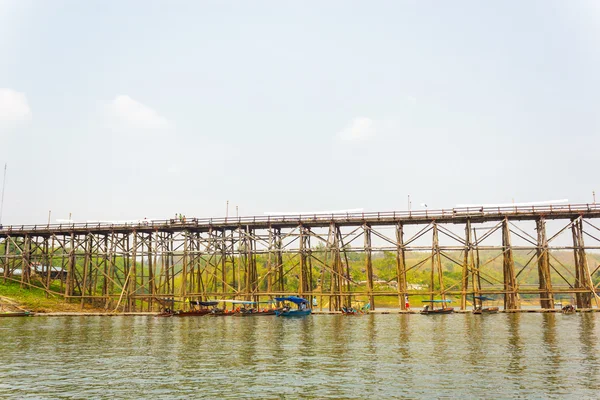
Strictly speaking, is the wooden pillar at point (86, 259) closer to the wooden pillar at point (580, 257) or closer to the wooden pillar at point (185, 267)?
the wooden pillar at point (185, 267)

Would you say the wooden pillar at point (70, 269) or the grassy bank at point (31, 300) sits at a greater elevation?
the wooden pillar at point (70, 269)

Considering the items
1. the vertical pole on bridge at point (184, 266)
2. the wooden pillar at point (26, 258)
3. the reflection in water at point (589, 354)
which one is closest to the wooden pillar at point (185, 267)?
the vertical pole on bridge at point (184, 266)

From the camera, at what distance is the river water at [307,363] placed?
1908cm

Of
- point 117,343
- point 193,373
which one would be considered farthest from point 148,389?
point 117,343

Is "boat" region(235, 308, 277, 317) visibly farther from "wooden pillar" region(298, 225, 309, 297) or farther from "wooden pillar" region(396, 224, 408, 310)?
"wooden pillar" region(396, 224, 408, 310)

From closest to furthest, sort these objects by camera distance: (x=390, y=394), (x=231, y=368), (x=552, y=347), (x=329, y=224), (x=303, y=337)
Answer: (x=390, y=394) → (x=231, y=368) → (x=552, y=347) → (x=303, y=337) → (x=329, y=224)

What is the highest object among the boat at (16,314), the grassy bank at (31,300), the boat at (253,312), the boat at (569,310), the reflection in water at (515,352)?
the grassy bank at (31,300)

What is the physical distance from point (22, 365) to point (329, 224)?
3669 centimetres

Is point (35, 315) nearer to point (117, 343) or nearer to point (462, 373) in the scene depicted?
point (117, 343)

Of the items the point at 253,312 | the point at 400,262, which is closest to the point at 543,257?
the point at 400,262

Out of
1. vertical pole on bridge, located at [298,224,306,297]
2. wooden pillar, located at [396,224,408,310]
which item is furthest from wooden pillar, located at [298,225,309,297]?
wooden pillar, located at [396,224,408,310]

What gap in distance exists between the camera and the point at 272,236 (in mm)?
58156

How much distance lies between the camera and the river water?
62.6 ft

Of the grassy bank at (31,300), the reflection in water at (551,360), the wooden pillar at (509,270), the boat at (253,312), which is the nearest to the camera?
the reflection in water at (551,360)
